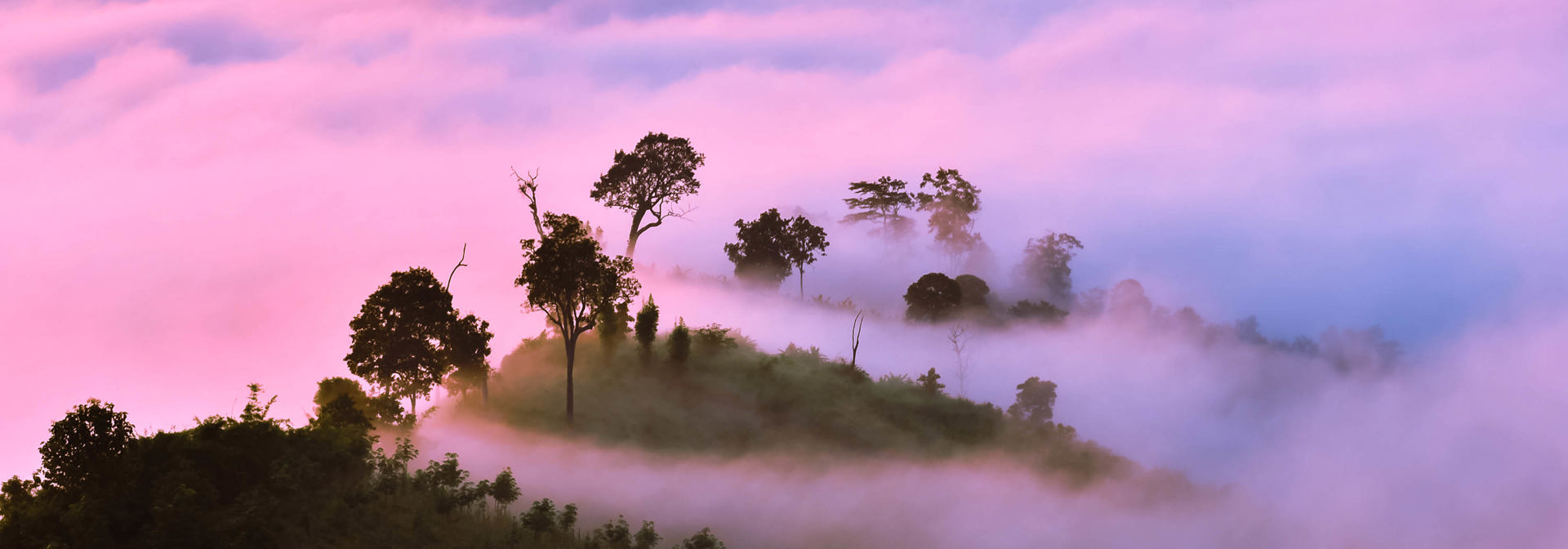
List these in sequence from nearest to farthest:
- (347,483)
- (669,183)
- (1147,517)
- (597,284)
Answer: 1. (347,483)
2. (597,284)
3. (1147,517)
4. (669,183)

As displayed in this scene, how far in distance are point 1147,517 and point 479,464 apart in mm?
49493

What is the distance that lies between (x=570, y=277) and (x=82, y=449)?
2792cm

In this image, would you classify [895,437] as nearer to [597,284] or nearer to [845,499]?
[845,499]

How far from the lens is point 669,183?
9262 centimetres

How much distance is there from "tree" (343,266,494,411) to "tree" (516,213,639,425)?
17.8 feet

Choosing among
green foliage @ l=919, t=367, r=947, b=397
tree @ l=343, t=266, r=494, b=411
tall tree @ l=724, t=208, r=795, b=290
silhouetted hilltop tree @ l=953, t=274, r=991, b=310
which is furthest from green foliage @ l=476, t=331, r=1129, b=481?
silhouetted hilltop tree @ l=953, t=274, r=991, b=310

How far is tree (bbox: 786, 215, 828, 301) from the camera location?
104m

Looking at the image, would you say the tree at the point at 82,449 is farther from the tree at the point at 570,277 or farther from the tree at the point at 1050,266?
the tree at the point at 1050,266

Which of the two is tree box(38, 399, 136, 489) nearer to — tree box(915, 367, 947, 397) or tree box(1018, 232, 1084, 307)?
tree box(915, 367, 947, 397)

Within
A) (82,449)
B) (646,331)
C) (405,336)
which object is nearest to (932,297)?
(646,331)

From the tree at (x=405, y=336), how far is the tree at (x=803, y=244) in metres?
47.5

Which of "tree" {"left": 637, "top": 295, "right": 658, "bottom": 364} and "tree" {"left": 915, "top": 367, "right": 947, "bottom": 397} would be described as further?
"tree" {"left": 915, "top": 367, "right": 947, "bottom": 397}

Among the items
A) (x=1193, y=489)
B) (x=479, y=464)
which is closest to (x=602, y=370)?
(x=479, y=464)

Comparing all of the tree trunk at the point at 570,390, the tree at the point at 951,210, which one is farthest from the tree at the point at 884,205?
the tree trunk at the point at 570,390
